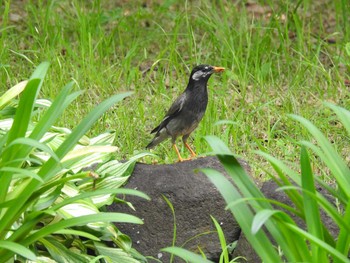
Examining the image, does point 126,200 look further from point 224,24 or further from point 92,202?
point 224,24

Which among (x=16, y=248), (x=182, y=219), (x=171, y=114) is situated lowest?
(x=182, y=219)

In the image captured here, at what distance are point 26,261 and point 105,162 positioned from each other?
1.00 m

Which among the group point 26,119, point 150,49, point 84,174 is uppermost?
point 26,119

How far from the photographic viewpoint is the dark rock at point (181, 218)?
5.19 meters

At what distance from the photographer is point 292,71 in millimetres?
7867

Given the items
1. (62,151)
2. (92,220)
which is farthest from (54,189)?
(92,220)

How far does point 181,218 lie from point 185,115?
A: 1200 mm

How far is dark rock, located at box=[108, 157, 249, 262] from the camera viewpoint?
5.19 metres

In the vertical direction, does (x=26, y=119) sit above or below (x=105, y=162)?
→ above

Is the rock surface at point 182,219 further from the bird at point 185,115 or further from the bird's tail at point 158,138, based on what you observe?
the bird's tail at point 158,138

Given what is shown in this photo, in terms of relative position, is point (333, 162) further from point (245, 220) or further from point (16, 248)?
point (16, 248)

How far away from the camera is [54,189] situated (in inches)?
186

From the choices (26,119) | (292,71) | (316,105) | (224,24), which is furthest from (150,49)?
(26,119)

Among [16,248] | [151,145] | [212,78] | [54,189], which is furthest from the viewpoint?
[212,78]
